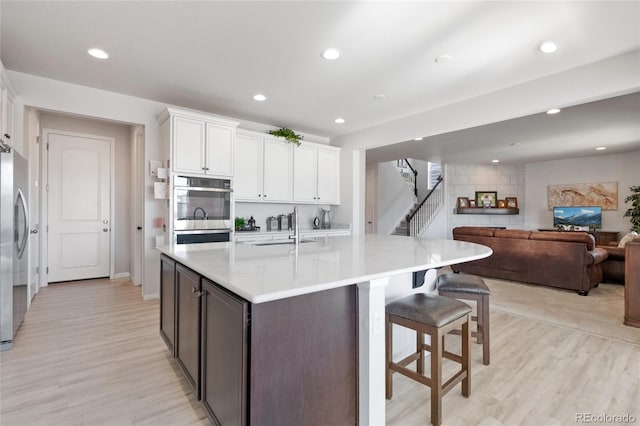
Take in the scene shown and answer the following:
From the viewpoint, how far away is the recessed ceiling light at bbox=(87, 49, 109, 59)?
2.71m

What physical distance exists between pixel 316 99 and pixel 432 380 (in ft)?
10.7

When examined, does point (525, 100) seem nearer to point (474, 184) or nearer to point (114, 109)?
point (114, 109)

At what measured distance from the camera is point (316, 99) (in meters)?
3.86

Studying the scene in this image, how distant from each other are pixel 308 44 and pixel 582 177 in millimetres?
8219

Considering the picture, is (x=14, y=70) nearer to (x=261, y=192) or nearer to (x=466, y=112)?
(x=261, y=192)

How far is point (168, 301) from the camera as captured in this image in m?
2.25

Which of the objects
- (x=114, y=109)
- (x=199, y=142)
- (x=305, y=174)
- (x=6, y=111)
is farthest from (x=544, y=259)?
(x=6, y=111)

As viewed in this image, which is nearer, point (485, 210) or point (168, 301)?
point (168, 301)

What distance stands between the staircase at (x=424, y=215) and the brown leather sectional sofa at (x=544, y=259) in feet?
11.5

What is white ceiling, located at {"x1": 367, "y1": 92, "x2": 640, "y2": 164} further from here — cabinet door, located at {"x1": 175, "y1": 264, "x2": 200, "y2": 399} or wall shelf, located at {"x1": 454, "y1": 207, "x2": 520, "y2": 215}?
cabinet door, located at {"x1": 175, "y1": 264, "x2": 200, "y2": 399}

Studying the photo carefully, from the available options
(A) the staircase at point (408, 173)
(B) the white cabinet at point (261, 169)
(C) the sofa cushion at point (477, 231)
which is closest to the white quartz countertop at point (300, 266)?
(B) the white cabinet at point (261, 169)

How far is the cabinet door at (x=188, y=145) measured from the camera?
363cm

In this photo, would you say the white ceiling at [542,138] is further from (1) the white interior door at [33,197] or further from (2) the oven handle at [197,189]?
(1) the white interior door at [33,197]

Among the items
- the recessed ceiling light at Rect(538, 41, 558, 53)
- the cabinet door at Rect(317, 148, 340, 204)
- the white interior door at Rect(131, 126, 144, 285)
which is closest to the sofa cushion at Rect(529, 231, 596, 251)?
the recessed ceiling light at Rect(538, 41, 558, 53)
